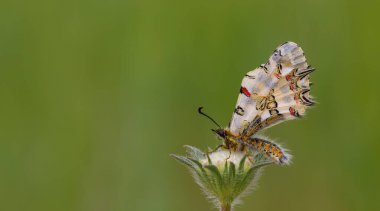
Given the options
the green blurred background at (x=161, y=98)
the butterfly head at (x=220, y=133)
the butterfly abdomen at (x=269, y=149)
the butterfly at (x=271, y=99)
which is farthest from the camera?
the green blurred background at (x=161, y=98)

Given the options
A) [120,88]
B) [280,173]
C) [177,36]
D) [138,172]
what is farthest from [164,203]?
[177,36]

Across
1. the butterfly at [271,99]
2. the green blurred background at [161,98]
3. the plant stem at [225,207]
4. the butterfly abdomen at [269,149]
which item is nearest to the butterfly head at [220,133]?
the butterfly at [271,99]

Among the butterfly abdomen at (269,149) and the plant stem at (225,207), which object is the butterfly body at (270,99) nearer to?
the butterfly abdomen at (269,149)

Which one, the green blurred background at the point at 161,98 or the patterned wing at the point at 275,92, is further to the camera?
the green blurred background at the point at 161,98

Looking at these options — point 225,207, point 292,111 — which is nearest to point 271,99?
point 292,111

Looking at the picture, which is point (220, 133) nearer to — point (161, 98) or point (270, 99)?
point (270, 99)

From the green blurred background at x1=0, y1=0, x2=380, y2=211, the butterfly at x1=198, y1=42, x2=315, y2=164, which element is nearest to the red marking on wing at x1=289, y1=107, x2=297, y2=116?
the butterfly at x1=198, y1=42, x2=315, y2=164

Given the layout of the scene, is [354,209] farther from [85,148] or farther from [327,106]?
[85,148]
